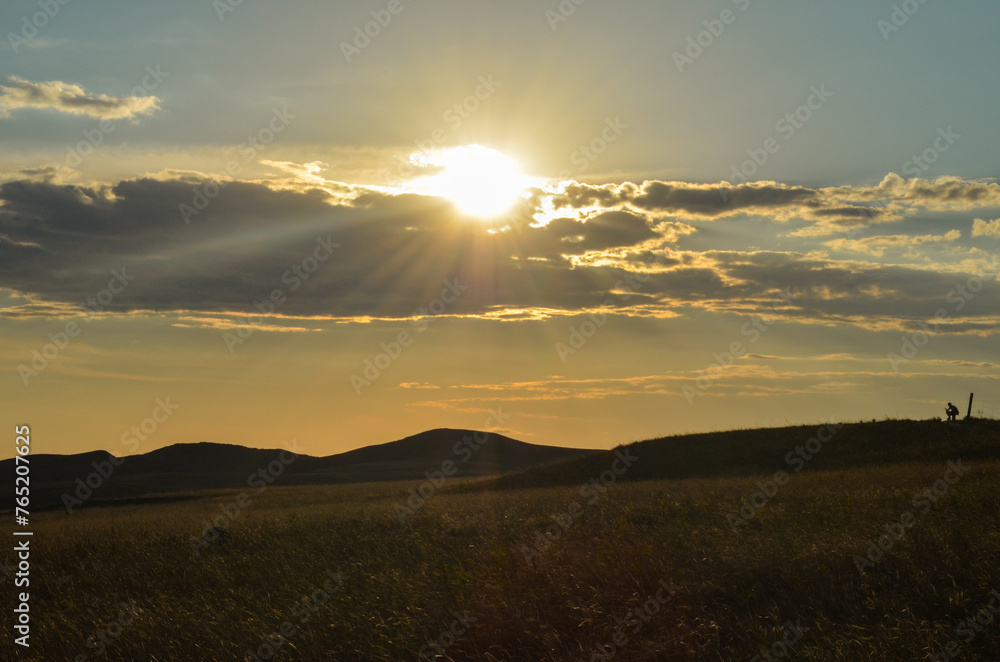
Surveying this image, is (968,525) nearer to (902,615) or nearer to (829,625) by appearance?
(902,615)

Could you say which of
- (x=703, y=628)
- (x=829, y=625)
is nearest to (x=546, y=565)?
(x=703, y=628)

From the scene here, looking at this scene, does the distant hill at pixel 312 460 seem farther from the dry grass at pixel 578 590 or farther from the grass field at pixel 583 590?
the dry grass at pixel 578 590

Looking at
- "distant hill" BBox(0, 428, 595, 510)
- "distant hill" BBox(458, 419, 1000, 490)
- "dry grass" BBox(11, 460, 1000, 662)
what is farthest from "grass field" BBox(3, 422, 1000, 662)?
"distant hill" BBox(0, 428, 595, 510)

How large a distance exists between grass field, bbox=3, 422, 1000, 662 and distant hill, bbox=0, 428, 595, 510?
66665mm

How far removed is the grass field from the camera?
6.86m

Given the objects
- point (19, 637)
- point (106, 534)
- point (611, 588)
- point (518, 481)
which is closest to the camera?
point (611, 588)

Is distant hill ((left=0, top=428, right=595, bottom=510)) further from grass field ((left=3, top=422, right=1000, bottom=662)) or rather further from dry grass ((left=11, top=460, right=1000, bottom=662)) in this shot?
dry grass ((left=11, top=460, right=1000, bottom=662))

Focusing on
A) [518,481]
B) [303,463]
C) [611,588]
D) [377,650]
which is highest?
[303,463]

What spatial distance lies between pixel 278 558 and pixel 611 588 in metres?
7.48

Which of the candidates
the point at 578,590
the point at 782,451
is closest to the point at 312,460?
the point at 782,451

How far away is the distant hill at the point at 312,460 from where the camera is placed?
87.3 m

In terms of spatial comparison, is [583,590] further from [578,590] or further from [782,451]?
[782,451]

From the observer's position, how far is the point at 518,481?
41.0 m

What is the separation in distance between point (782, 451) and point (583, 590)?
31.4 meters
